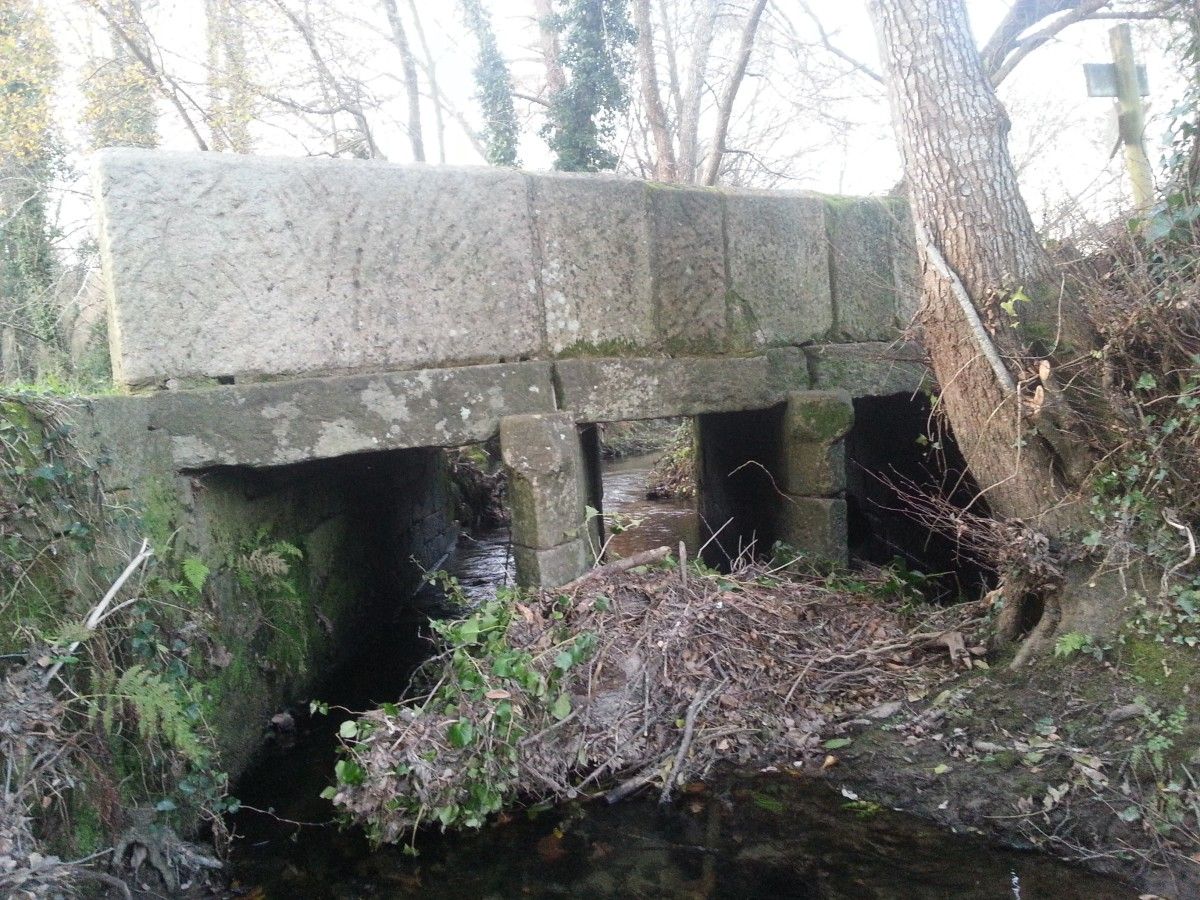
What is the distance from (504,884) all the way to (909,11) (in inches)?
152

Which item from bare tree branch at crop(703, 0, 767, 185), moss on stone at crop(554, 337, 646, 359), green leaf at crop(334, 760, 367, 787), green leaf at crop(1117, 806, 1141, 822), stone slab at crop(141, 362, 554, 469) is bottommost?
green leaf at crop(1117, 806, 1141, 822)

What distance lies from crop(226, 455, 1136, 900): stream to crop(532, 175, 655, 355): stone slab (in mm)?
2127

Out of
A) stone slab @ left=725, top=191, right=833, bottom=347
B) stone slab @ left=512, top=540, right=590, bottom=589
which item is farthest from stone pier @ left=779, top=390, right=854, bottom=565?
stone slab @ left=512, top=540, right=590, bottom=589

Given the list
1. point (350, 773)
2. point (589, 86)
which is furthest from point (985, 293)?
point (589, 86)

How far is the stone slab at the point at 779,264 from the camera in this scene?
4.59m

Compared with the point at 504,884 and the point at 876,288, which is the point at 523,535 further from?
the point at 876,288

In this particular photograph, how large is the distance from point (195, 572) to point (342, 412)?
87cm

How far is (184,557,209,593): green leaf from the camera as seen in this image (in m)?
3.38

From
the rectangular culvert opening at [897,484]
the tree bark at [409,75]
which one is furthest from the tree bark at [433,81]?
the rectangular culvert opening at [897,484]

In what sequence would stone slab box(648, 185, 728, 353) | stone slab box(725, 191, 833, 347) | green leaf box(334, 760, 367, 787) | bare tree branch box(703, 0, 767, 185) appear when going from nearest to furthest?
green leaf box(334, 760, 367, 787)
stone slab box(648, 185, 728, 353)
stone slab box(725, 191, 833, 347)
bare tree branch box(703, 0, 767, 185)

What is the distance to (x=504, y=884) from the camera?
294cm

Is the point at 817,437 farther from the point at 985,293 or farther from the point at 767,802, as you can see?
the point at 767,802

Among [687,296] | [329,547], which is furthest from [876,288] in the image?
[329,547]

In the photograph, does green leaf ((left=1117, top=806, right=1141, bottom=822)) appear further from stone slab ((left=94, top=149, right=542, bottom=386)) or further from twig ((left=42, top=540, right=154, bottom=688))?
twig ((left=42, top=540, right=154, bottom=688))
